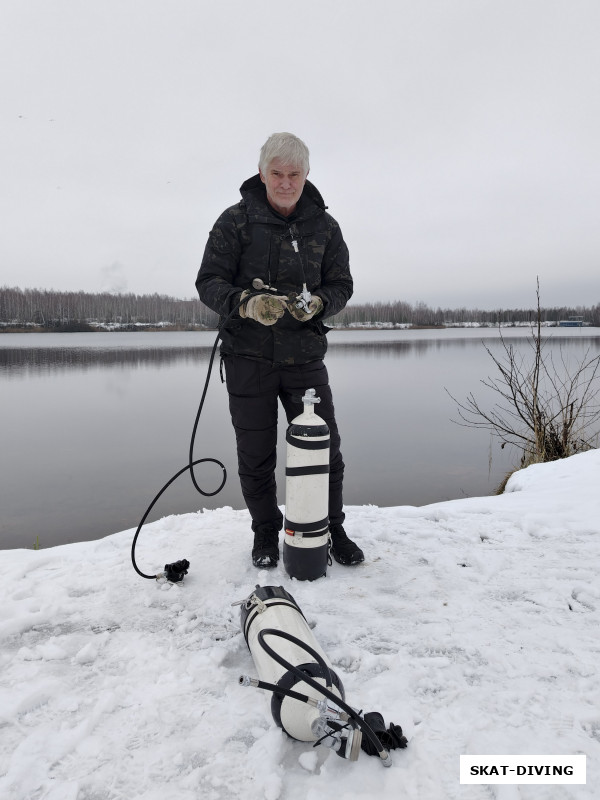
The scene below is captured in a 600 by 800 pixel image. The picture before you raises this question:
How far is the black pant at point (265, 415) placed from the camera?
8.46ft

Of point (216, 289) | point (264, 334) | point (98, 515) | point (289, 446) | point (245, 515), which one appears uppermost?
point (216, 289)

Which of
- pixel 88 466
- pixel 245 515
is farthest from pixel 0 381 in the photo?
pixel 245 515

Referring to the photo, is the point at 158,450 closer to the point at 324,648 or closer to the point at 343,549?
the point at 343,549

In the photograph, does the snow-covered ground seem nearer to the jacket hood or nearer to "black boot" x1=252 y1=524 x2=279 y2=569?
"black boot" x1=252 y1=524 x2=279 y2=569

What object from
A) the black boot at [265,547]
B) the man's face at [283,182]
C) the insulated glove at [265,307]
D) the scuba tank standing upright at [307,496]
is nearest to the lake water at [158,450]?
the black boot at [265,547]

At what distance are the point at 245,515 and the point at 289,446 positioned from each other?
4.36 ft

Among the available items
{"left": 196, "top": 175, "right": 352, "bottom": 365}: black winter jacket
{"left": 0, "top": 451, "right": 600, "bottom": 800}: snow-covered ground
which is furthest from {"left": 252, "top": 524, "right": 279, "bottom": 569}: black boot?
{"left": 196, "top": 175, "right": 352, "bottom": 365}: black winter jacket

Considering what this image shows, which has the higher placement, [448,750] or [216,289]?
[216,289]

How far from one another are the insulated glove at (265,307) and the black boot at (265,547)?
Answer: 124 cm

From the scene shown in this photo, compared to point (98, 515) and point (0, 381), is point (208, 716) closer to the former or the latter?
point (98, 515)

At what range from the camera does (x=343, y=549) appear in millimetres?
2611

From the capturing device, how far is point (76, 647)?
1.88 m

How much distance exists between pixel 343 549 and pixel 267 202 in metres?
2.04

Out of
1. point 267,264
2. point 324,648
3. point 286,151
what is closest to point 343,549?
point 324,648
